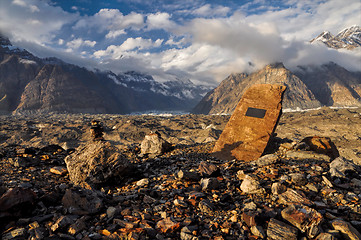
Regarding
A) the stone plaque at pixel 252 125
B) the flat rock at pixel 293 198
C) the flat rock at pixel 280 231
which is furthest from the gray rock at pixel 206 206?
the stone plaque at pixel 252 125

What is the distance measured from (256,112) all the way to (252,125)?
1.12 m

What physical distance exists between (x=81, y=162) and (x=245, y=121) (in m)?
10.1

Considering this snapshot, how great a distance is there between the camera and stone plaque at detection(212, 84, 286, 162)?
1215 centimetres

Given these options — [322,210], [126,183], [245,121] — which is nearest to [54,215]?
[126,183]

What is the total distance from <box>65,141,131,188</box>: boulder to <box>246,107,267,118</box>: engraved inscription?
8.88 meters

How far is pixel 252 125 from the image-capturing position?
13.1 m

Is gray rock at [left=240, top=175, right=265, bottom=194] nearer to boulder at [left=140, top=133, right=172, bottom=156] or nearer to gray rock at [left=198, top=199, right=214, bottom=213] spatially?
gray rock at [left=198, top=199, right=214, bottom=213]

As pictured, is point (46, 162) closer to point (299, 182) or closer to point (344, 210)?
point (299, 182)

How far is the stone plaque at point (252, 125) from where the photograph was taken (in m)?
12.1

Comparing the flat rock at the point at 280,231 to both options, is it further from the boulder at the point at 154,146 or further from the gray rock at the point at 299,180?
the boulder at the point at 154,146

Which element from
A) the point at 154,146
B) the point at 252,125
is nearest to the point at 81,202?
the point at 154,146

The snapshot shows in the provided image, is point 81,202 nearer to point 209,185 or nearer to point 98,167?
point 98,167

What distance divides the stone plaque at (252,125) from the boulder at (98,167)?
19.8 feet

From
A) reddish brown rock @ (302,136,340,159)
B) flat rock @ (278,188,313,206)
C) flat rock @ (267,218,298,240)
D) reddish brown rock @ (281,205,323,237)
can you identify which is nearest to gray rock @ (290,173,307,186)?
flat rock @ (278,188,313,206)
